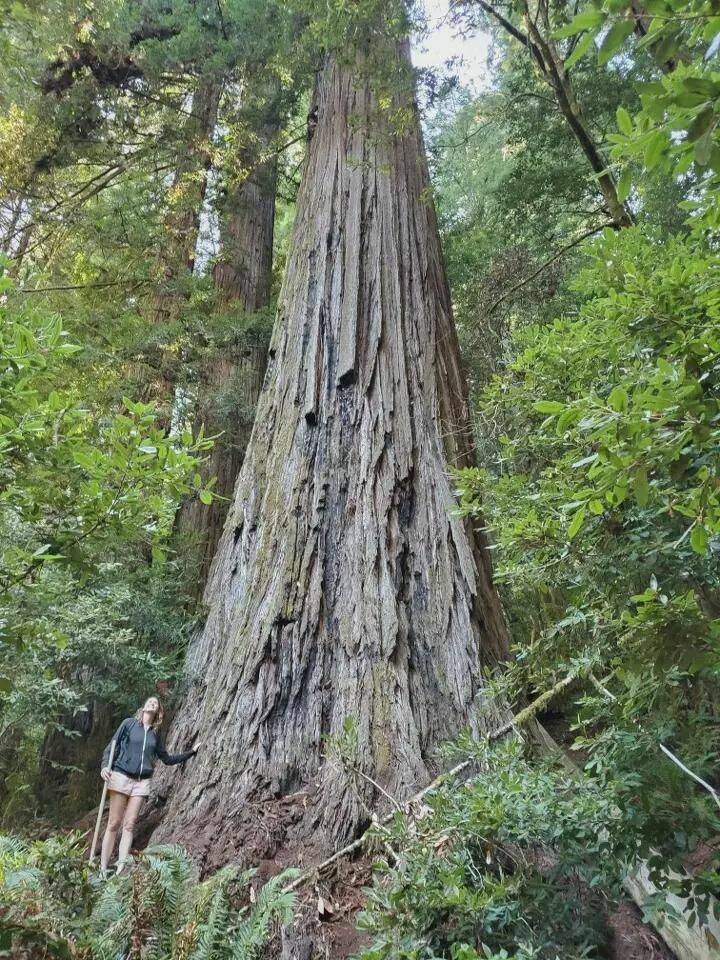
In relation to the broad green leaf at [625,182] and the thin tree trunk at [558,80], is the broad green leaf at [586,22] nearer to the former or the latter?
the broad green leaf at [625,182]

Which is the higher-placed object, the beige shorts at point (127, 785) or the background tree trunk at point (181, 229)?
the background tree trunk at point (181, 229)

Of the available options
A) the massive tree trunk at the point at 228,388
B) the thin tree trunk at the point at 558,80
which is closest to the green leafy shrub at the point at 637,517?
the thin tree trunk at the point at 558,80

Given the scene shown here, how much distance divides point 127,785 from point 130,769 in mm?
78

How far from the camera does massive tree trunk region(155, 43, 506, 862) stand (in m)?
2.62

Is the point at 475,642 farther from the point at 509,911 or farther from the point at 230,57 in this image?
the point at 230,57

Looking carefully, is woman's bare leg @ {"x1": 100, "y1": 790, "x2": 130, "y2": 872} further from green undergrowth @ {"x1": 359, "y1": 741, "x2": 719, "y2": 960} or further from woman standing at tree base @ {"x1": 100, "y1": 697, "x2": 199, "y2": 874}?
green undergrowth @ {"x1": 359, "y1": 741, "x2": 719, "y2": 960}

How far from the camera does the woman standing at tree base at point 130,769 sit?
2998 mm

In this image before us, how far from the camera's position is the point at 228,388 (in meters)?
5.54

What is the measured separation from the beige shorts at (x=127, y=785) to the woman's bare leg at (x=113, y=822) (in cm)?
4

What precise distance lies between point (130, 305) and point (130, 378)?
53.5 inches

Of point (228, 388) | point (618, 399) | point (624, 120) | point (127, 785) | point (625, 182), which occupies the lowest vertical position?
point (127, 785)

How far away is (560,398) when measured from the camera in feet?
8.17

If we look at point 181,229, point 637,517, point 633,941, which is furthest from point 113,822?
point 181,229

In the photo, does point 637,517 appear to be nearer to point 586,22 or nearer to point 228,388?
point 586,22
